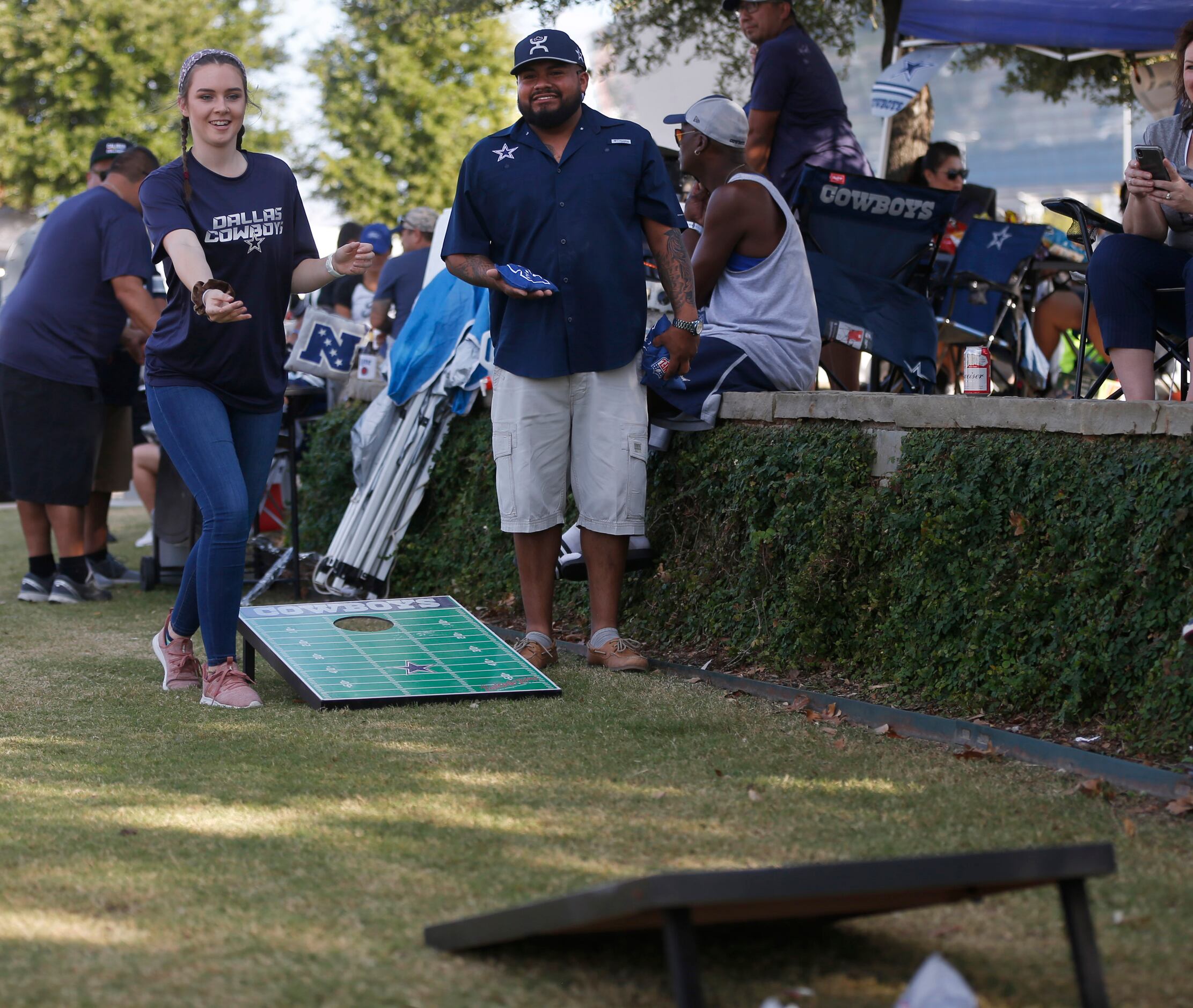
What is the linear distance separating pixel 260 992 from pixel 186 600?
9.47ft

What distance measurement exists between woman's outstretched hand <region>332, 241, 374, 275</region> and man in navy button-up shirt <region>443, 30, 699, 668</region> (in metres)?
0.55

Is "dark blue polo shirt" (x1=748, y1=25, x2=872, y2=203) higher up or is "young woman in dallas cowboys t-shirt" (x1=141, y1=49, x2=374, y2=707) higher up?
"dark blue polo shirt" (x1=748, y1=25, x2=872, y2=203)

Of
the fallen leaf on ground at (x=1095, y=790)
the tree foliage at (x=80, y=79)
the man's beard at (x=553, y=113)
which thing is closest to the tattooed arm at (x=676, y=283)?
the man's beard at (x=553, y=113)

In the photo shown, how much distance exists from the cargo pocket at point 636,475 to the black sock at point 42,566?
3867 millimetres

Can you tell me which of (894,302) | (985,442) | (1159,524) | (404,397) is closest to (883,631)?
(985,442)

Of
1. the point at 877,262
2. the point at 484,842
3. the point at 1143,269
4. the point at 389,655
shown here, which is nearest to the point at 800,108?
the point at 877,262

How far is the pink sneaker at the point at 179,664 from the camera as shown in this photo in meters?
5.01

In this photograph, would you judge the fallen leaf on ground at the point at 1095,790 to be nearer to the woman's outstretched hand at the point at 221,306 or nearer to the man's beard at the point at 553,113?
the woman's outstretched hand at the point at 221,306

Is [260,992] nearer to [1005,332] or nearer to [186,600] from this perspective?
[186,600]

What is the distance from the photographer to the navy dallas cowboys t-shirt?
455cm

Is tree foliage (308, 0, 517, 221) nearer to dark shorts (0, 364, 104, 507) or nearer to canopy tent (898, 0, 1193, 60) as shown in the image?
canopy tent (898, 0, 1193, 60)

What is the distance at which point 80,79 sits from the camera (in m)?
30.0

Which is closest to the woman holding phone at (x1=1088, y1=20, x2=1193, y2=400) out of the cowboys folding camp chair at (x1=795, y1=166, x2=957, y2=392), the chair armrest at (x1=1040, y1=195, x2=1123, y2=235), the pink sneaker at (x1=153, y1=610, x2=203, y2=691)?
the chair armrest at (x1=1040, y1=195, x2=1123, y2=235)

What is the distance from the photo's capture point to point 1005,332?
28.5ft
